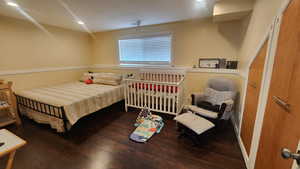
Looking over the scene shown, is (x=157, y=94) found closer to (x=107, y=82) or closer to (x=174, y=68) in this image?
(x=174, y=68)

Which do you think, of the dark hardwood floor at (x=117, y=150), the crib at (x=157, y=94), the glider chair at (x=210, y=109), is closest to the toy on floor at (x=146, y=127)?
the dark hardwood floor at (x=117, y=150)

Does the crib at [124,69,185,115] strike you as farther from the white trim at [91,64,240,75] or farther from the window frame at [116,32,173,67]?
the window frame at [116,32,173,67]

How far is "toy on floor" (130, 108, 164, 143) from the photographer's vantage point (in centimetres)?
217

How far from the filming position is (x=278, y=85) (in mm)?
1067

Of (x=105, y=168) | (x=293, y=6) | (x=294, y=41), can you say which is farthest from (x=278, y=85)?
(x=105, y=168)

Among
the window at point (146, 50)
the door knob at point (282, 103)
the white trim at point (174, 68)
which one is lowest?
the door knob at point (282, 103)

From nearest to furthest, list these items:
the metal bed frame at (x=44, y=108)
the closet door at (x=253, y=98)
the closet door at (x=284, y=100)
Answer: the closet door at (x=284, y=100) < the closet door at (x=253, y=98) < the metal bed frame at (x=44, y=108)

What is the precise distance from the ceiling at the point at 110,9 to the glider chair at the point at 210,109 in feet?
5.04

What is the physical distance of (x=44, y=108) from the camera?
237 centimetres

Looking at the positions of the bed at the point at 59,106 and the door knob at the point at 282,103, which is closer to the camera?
the door knob at the point at 282,103

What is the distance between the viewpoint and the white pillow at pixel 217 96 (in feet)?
7.85

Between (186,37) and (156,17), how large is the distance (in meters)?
0.91

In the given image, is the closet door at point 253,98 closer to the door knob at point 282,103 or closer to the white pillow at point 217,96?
the door knob at point 282,103

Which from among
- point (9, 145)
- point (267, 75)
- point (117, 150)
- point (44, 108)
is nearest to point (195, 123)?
→ point (267, 75)
